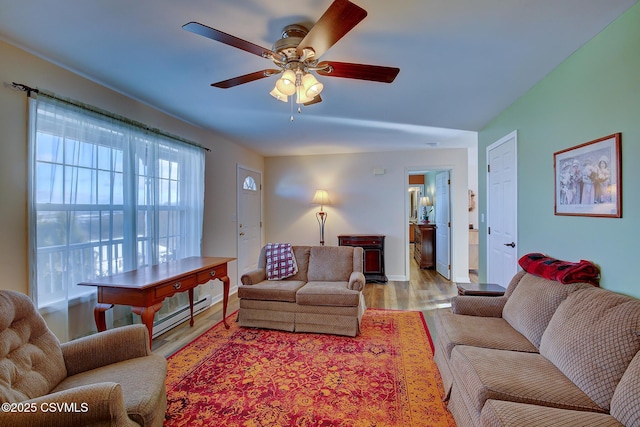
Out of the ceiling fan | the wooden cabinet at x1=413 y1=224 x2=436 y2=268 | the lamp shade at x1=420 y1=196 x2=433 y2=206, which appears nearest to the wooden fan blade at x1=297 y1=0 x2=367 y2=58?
the ceiling fan

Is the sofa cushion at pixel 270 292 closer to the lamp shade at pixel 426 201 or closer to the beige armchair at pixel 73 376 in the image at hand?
the beige armchair at pixel 73 376

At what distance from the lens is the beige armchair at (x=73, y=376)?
3.51 ft

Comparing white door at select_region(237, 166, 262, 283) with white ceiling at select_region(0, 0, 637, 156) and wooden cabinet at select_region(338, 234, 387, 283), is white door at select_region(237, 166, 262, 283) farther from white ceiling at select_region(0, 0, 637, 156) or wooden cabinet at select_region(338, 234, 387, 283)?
white ceiling at select_region(0, 0, 637, 156)

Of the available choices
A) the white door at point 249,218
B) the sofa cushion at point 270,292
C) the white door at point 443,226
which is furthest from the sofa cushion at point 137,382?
the white door at point 443,226

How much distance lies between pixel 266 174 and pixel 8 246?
13.6 ft

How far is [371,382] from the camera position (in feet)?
6.94

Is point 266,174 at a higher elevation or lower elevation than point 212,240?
higher

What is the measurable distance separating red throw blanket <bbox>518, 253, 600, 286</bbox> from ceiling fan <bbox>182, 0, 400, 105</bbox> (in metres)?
1.68

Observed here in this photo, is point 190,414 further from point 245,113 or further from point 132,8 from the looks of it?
point 245,113

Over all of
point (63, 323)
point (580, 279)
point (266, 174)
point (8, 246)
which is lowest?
point (63, 323)

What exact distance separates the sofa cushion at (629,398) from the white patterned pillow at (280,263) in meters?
2.75

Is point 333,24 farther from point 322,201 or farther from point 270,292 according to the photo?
point 322,201

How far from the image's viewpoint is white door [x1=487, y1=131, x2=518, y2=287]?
2842 mm

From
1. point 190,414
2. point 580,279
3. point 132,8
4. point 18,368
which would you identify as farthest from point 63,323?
point 580,279
